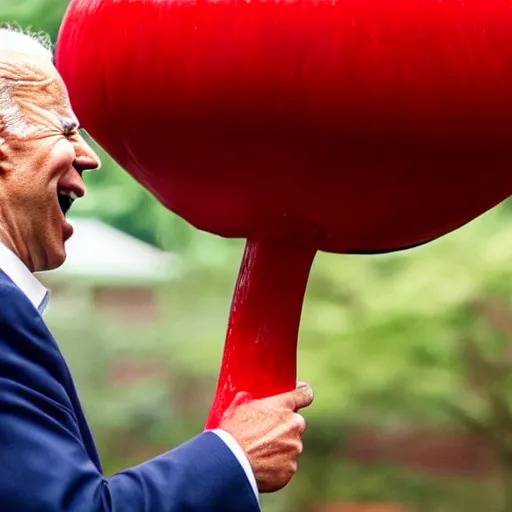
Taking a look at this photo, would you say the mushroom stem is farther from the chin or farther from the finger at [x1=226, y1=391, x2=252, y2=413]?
the chin

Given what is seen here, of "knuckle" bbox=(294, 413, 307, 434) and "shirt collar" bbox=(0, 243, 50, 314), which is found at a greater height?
"shirt collar" bbox=(0, 243, 50, 314)

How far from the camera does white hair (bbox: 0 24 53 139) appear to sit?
0.83 meters

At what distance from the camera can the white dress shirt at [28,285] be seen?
835 millimetres

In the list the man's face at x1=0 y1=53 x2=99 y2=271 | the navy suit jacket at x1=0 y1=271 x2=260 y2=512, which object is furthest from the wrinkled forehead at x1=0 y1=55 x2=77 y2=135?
the navy suit jacket at x1=0 y1=271 x2=260 y2=512

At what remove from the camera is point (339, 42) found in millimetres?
783

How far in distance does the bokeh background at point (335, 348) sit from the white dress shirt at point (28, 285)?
2.43m

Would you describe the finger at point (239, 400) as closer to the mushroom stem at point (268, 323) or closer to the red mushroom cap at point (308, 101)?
the mushroom stem at point (268, 323)

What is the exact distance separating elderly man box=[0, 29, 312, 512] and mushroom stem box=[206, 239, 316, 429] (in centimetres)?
2

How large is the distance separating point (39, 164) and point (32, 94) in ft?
0.18

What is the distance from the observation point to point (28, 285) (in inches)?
33.4

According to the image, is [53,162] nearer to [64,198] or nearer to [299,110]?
[64,198]

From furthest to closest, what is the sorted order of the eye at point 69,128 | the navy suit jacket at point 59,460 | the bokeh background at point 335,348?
the bokeh background at point 335,348, the eye at point 69,128, the navy suit jacket at point 59,460

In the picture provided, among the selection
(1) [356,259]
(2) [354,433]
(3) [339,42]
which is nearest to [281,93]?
(3) [339,42]

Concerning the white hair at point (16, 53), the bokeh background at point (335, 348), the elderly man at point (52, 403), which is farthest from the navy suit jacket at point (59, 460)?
the bokeh background at point (335, 348)
